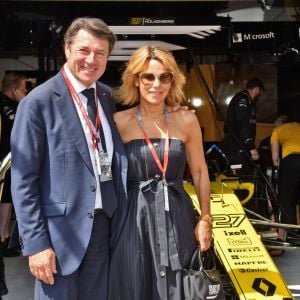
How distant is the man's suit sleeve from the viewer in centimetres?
204

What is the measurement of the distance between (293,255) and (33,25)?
11.4ft

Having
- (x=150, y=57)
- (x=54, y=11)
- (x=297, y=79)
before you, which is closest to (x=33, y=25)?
(x=54, y=11)

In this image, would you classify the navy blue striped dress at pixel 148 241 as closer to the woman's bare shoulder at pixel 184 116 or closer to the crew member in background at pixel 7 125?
the woman's bare shoulder at pixel 184 116

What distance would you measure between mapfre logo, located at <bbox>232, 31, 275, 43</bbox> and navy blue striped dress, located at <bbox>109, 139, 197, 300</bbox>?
11.5 feet

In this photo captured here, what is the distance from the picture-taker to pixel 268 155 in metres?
6.80

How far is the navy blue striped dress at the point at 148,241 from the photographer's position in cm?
224

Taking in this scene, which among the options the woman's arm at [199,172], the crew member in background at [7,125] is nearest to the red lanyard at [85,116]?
the woman's arm at [199,172]

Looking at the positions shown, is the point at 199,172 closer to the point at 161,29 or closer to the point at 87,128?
the point at 87,128

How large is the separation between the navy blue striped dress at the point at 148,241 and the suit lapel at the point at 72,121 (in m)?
0.23

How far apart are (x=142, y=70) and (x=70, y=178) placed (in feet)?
1.89

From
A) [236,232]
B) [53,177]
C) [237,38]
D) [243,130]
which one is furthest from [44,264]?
[243,130]

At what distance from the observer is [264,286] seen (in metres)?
3.27

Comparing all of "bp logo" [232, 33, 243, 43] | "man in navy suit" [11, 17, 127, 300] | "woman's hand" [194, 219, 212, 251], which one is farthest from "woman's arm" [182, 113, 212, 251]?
"bp logo" [232, 33, 243, 43]

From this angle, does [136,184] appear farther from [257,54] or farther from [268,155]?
[268,155]
